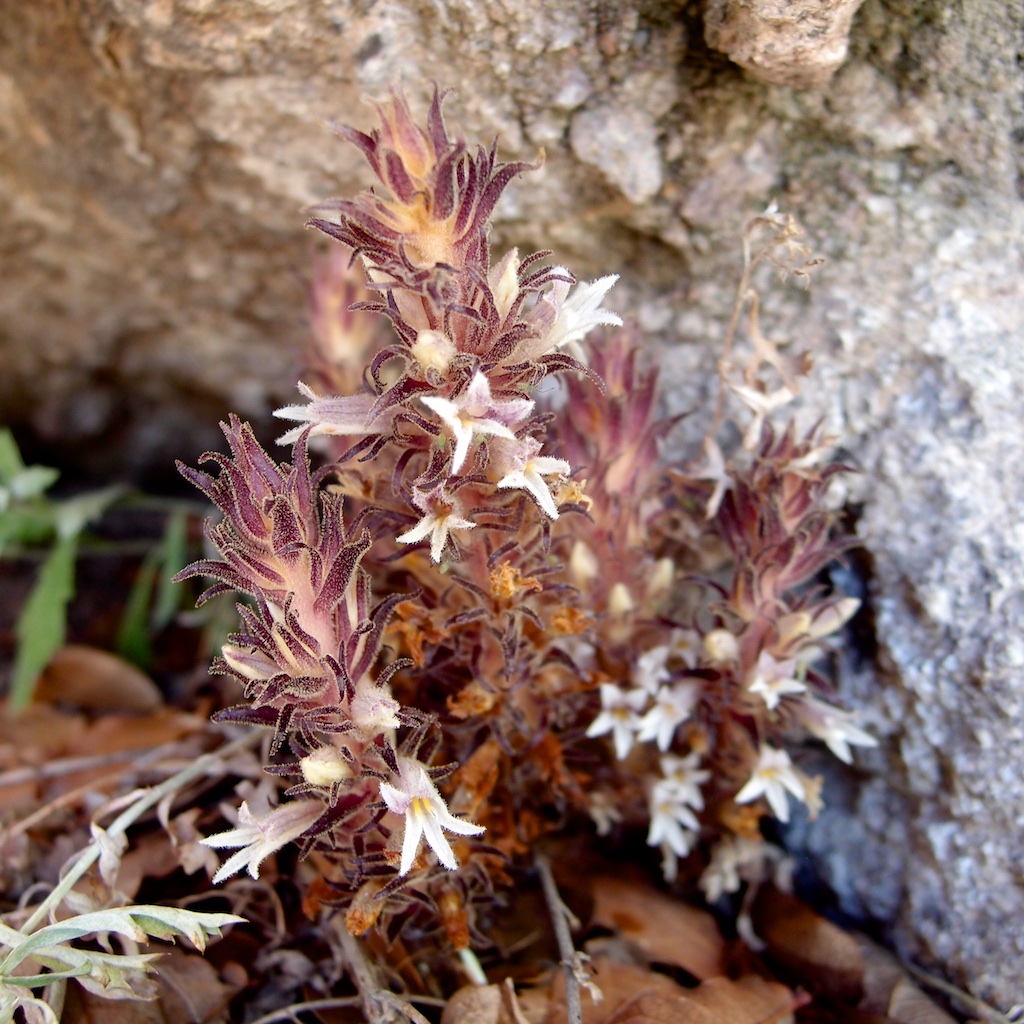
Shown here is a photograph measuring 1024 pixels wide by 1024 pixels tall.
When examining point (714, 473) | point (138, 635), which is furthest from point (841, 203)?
point (138, 635)

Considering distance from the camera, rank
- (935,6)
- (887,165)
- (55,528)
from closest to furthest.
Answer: (935,6)
(887,165)
(55,528)

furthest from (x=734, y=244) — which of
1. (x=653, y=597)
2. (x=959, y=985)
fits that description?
(x=959, y=985)

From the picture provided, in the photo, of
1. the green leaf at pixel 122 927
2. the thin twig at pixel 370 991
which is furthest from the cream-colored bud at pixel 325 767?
the thin twig at pixel 370 991

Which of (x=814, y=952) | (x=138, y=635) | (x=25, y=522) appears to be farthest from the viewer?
(x=138, y=635)

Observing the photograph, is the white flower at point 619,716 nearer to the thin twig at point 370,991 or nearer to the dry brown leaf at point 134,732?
the thin twig at point 370,991

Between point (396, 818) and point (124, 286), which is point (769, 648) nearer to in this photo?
point (396, 818)

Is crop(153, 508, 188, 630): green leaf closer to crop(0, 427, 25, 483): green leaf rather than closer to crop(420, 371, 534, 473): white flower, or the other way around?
crop(0, 427, 25, 483): green leaf

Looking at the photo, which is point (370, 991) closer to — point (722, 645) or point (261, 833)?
point (261, 833)

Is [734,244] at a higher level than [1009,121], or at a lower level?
lower
